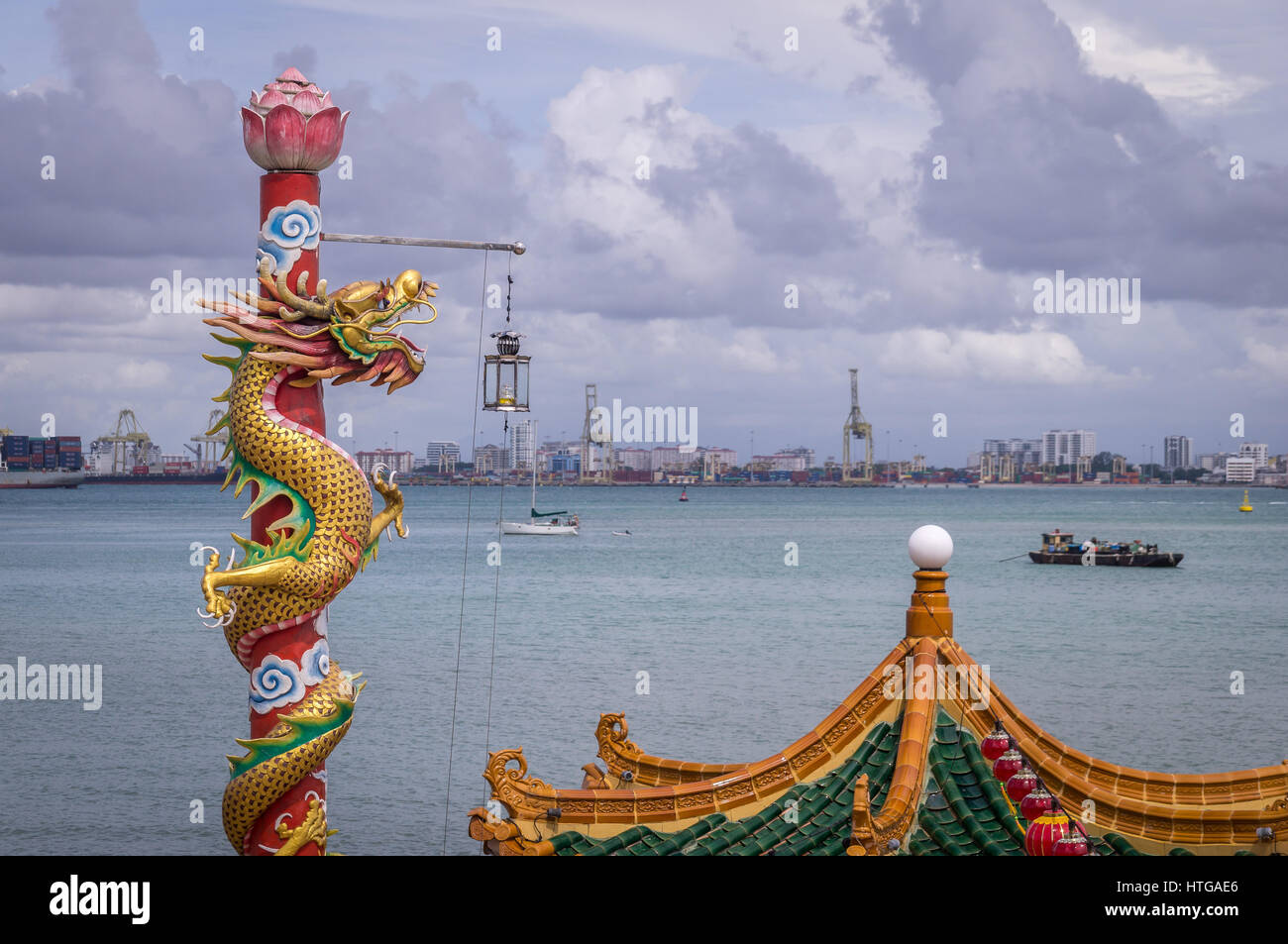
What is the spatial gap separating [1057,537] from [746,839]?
66.4 m

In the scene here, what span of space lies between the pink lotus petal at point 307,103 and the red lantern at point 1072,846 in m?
6.81

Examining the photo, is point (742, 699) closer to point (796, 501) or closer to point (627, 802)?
point (627, 802)

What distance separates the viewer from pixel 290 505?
11023 mm

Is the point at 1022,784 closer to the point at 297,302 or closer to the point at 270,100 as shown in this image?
the point at 297,302

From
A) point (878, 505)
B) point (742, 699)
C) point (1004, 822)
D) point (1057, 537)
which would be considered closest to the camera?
point (1004, 822)

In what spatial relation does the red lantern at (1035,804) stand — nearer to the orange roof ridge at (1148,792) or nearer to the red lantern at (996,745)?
the red lantern at (996,745)

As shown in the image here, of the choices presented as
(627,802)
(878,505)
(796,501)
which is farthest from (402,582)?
(796,501)

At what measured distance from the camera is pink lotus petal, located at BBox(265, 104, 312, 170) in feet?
35.2

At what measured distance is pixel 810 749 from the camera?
1104 centimetres

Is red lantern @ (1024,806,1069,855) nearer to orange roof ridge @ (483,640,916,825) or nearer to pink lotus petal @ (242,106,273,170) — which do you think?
orange roof ridge @ (483,640,916,825)

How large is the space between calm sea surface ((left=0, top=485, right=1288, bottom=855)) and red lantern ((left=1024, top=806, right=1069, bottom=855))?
1081cm

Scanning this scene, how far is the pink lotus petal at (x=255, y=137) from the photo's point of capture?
10.8 m

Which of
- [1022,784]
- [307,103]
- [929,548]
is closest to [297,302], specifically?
[307,103]
